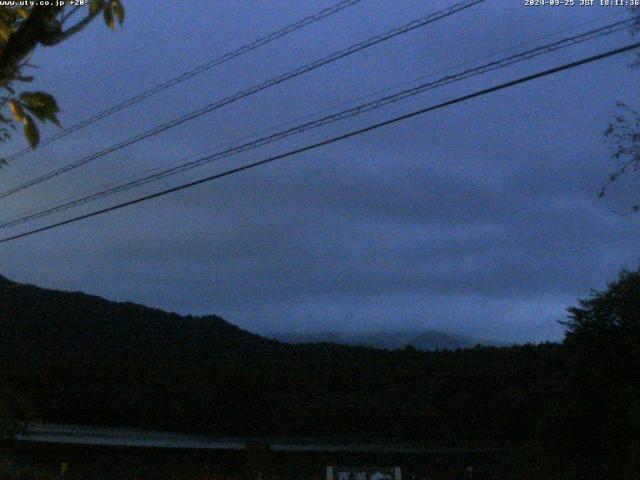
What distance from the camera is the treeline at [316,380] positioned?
45.2 feet

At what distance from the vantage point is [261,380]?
26.2 meters

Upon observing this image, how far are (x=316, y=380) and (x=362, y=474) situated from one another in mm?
16090

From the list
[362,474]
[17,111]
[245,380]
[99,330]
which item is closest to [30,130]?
[17,111]

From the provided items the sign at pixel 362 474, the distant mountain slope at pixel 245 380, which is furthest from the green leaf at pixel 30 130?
the distant mountain slope at pixel 245 380

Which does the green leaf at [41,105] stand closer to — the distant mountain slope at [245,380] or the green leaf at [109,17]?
the green leaf at [109,17]

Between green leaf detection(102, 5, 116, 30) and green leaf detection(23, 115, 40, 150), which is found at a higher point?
green leaf detection(102, 5, 116, 30)

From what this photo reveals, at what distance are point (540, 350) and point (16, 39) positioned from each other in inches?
679

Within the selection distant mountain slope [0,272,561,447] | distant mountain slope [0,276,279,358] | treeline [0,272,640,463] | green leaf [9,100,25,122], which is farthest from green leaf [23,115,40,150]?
distant mountain slope [0,276,279,358]

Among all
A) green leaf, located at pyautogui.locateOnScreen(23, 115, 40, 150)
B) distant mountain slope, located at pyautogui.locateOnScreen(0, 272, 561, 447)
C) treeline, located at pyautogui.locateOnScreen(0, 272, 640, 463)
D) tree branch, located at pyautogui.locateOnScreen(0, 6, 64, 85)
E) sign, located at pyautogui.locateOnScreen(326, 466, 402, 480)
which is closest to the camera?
tree branch, located at pyautogui.locateOnScreen(0, 6, 64, 85)

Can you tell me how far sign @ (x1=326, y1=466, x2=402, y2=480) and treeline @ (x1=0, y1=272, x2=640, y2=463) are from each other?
4.14m

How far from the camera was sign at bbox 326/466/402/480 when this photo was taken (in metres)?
9.24

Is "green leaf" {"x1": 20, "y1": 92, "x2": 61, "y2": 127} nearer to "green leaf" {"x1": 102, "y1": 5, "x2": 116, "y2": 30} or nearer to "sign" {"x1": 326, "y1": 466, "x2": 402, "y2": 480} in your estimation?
"green leaf" {"x1": 102, "y1": 5, "x2": 116, "y2": 30}

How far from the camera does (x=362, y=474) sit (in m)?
9.32

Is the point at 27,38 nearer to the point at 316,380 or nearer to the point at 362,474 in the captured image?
the point at 362,474
